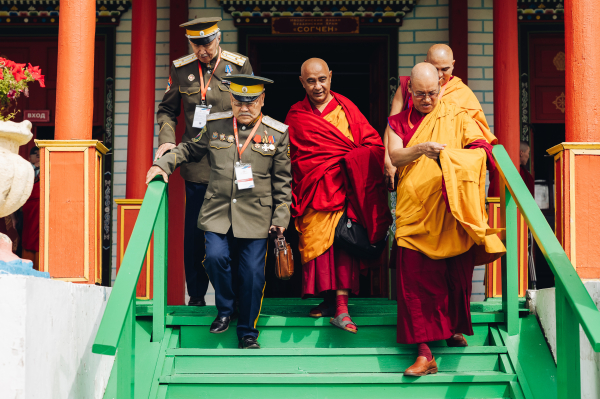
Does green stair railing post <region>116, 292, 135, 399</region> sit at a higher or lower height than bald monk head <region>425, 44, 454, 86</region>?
lower

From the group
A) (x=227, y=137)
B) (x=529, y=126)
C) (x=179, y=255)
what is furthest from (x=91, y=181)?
(x=529, y=126)

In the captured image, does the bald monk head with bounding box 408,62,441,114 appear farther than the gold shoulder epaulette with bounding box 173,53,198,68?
No

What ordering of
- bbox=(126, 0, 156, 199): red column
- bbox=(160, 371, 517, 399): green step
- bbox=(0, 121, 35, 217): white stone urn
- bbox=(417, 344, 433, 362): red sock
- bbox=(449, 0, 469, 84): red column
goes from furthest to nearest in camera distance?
bbox=(449, 0, 469, 84): red column, bbox=(126, 0, 156, 199): red column, bbox=(417, 344, 433, 362): red sock, bbox=(160, 371, 517, 399): green step, bbox=(0, 121, 35, 217): white stone urn

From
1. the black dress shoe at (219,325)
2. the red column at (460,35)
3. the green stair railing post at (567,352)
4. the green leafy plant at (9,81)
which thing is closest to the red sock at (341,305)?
the black dress shoe at (219,325)

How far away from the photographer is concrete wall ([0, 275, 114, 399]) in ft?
9.88

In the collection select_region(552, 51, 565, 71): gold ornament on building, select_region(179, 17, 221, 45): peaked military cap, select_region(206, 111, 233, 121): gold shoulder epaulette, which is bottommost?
select_region(206, 111, 233, 121): gold shoulder epaulette

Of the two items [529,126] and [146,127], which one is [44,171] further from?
[529,126]

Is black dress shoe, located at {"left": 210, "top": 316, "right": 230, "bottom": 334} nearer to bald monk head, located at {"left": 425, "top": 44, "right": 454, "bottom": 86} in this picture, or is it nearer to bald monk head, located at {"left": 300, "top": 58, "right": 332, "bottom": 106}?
bald monk head, located at {"left": 300, "top": 58, "right": 332, "bottom": 106}

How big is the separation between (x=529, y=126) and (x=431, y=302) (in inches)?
164

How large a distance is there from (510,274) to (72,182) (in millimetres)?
2710

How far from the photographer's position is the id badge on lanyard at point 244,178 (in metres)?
4.21

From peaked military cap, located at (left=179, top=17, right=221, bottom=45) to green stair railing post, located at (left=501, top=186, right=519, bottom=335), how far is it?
6.97 feet

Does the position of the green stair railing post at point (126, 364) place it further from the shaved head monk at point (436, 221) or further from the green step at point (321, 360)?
the shaved head monk at point (436, 221)

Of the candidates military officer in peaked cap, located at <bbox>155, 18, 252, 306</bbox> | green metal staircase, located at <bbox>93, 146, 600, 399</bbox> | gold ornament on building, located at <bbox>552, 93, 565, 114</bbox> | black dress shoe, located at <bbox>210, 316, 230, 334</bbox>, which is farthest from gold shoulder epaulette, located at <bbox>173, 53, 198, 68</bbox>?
gold ornament on building, located at <bbox>552, 93, 565, 114</bbox>
